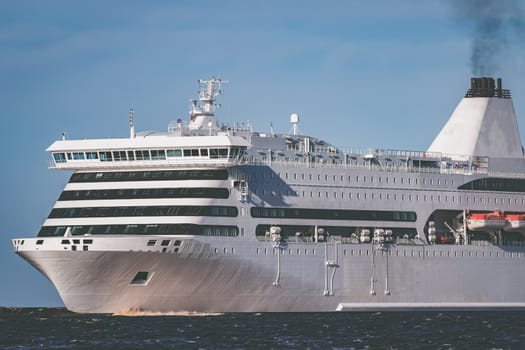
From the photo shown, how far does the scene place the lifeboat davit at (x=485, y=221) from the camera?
75688mm

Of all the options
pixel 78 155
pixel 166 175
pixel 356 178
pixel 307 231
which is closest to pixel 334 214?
pixel 307 231

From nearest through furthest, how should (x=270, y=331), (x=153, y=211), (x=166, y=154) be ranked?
(x=270, y=331) < (x=153, y=211) < (x=166, y=154)

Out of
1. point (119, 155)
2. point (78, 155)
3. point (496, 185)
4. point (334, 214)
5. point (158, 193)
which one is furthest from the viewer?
point (496, 185)

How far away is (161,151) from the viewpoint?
221 feet

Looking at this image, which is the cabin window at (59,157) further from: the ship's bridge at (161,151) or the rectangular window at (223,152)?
the rectangular window at (223,152)

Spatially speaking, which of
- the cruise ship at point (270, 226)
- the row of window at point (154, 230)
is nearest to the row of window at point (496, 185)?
Result: the cruise ship at point (270, 226)

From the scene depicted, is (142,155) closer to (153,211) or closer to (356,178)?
(153,211)

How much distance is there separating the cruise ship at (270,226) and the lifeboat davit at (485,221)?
90 millimetres

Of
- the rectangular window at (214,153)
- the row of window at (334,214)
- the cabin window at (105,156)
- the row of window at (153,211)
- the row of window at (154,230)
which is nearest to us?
the row of window at (154,230)

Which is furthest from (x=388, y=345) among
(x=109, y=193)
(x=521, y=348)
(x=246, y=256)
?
(x=109, y=193)

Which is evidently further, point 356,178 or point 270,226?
point 356,178

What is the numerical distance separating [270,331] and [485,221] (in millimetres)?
19646

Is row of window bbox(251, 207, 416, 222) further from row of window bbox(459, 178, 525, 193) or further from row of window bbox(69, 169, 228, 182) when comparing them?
row of window bbox(459, 178, 525, 193)

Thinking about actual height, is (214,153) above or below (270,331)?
above
